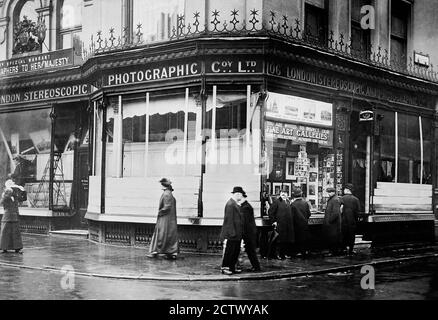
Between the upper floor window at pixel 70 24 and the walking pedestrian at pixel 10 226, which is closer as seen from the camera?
the walking pedestrian at pixel 10 226

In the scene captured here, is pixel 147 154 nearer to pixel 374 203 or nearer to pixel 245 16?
pixel 245 16

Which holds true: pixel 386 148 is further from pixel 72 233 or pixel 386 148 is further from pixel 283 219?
pixel 72 233

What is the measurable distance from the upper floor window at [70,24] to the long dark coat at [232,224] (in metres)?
9.73

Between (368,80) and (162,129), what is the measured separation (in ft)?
20.5

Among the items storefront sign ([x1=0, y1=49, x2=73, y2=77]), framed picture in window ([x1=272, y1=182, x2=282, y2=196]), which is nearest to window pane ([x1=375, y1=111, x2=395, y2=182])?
framed picture in window ([x1=272, y1=182, x2=282, y2=196])

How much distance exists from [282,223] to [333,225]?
202cm

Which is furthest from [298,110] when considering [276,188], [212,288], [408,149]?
[212,288]

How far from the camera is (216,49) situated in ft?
49.6

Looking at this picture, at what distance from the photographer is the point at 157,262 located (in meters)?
13.4

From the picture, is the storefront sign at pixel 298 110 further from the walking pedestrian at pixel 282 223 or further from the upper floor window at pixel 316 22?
the walking pedestrian at pixel 282 223

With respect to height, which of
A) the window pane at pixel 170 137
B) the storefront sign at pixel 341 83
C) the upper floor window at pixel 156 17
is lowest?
the window pane at pixel 170 137

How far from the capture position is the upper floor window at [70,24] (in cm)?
1973

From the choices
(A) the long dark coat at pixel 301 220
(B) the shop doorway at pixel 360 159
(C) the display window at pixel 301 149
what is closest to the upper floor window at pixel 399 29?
(B) the shop doorway at pixel 360 159
